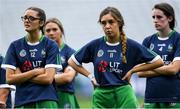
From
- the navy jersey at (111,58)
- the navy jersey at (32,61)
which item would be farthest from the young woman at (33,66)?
the navy jersey at (111,58)

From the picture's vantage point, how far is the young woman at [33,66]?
258 inches

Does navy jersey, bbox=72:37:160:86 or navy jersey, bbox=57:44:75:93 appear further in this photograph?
navy jersey, bbox=57:44:75:93

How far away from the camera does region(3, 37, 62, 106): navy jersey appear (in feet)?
21.5

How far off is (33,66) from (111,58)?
710 millimetres

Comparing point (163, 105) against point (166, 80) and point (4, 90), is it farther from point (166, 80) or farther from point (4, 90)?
point (4, 90)

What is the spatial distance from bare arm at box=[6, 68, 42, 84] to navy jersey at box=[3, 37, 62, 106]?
0.05 meters

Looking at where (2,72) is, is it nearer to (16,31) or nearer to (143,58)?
(143,58)

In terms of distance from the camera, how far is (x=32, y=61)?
6.67m

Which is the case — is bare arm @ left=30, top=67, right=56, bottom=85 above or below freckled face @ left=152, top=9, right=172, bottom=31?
below

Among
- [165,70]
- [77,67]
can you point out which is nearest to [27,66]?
[77,67]

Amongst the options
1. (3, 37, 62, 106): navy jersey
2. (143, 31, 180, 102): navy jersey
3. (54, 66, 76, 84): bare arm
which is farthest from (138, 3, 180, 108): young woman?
(3, 37, 62, 106): navy jersey

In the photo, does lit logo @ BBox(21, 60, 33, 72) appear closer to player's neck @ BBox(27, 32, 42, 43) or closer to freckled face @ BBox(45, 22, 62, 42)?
player's neck @ BBox(27, 32, 42, 43)

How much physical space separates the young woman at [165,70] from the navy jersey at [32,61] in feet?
3.26

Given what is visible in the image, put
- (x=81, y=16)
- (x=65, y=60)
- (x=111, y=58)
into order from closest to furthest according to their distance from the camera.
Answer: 1. (x=111, y=58)
2. (x=65, y=60)
3. (x=81, y=16)
